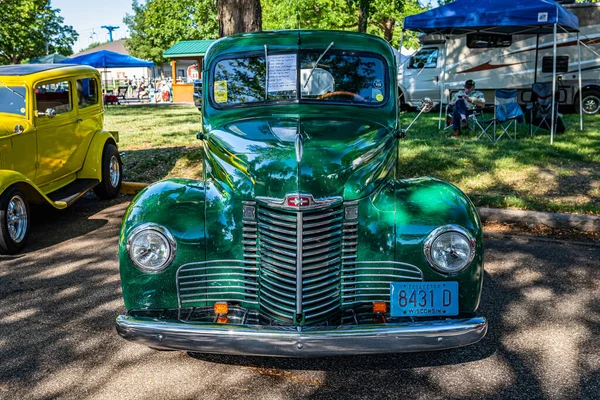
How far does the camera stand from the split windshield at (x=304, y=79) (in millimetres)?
4789

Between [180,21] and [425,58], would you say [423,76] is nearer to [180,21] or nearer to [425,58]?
[425,58]

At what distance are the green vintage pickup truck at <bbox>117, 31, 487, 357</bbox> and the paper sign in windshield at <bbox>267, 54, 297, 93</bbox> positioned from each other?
830mm

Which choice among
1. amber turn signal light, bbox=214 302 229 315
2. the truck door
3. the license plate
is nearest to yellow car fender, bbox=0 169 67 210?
amber turn signal light, bbox=214 302 229 315

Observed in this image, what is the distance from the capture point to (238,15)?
9.30m

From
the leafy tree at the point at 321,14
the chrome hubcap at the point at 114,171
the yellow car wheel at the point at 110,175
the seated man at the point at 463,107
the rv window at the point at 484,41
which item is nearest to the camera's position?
the yellow car wheel at the point at 110,175

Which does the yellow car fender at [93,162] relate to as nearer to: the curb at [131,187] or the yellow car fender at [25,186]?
the curb at [131,187]

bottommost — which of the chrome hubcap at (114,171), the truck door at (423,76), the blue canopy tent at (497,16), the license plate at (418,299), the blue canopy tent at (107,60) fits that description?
the license plate at (418,299)

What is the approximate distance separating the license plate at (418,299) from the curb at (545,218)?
158 inches

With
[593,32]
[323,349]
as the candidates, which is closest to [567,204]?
[323,349]

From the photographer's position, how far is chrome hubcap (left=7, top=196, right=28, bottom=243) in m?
6.19

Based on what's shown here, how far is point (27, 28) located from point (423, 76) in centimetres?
3034

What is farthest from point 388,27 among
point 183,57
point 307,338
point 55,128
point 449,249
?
point 307,338

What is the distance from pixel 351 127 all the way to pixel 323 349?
159 centimetres

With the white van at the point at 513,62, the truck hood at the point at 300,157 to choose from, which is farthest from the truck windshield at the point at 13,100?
the white van at the point at 513,62
